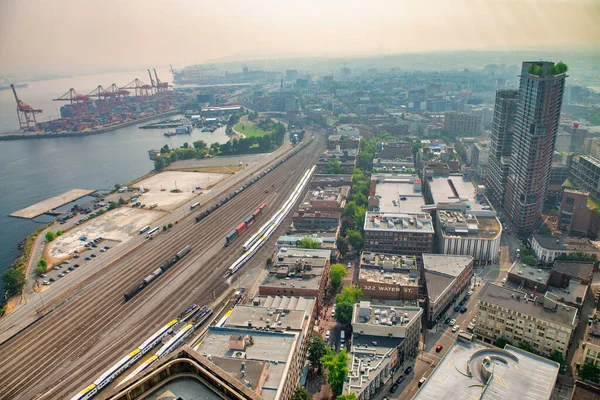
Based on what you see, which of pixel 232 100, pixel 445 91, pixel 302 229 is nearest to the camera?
pixel 302 229

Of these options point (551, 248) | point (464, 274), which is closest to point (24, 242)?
point (464, 274)

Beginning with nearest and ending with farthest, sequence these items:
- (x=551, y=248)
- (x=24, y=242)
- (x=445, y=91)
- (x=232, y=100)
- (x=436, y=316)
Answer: (x=436, y=316) < (x=551, y=248) < (x=24, y=242) < (x=445, y=91) < (x=232, y=100)

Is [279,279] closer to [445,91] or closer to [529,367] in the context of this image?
[529,367]

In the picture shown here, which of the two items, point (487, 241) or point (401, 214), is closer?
point (487, 241)

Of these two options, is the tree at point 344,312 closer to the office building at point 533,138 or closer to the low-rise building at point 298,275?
the low-rise building at point 298,275

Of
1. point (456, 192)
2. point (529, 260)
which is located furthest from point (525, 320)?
point (456, 192)

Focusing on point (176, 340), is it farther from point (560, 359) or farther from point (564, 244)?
point (564, 244)

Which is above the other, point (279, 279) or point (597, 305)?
point (279, 279)

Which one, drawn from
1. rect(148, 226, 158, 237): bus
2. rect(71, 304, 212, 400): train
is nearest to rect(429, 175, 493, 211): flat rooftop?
rect(71, 304, 212, 400): train

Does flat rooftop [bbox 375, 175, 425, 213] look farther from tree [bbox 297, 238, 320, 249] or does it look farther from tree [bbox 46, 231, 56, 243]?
tree [bbox 46, 231, 56, 243]
